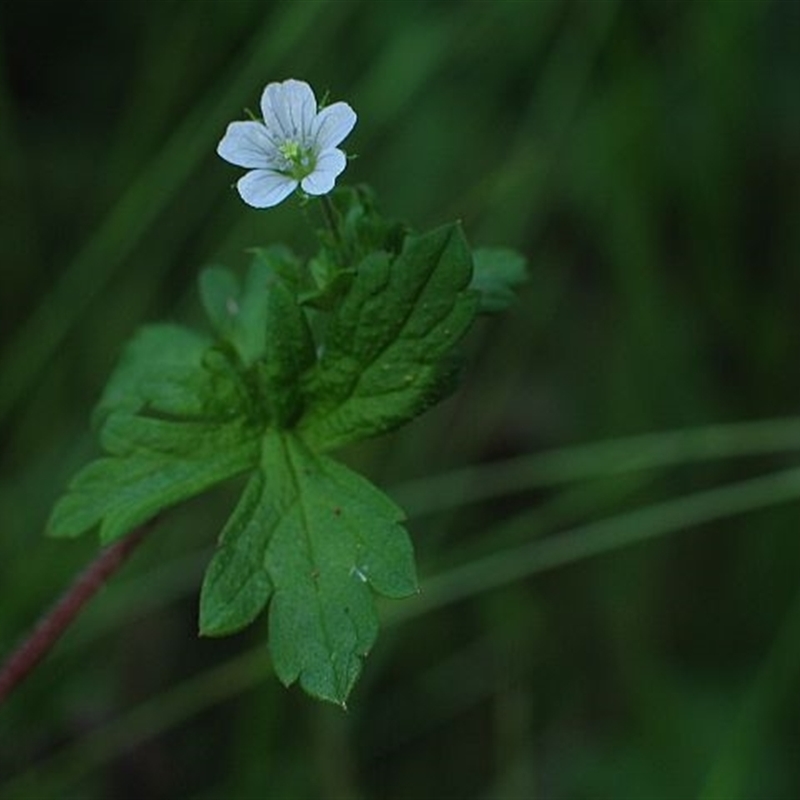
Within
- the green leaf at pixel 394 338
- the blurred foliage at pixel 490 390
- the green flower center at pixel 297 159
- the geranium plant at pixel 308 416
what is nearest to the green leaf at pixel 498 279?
the geranium plant at pixel 308 416

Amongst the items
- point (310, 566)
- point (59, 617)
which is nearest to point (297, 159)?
point (310, 566)

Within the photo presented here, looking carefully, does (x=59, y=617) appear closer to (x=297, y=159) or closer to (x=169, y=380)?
(x=169, y=380)

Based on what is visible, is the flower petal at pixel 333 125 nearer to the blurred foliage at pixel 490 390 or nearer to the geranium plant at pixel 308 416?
the geranium plant at pixel 308 416

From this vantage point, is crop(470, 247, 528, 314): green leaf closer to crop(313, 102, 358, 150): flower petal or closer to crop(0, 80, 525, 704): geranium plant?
crop(0, 80, 525, 704): geranium plant

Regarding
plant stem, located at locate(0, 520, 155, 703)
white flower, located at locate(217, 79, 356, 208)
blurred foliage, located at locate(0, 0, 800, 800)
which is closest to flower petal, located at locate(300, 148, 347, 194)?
white flower, located at locate(217, 79, 356, 208)

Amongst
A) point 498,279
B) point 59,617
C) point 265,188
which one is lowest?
point 59,617

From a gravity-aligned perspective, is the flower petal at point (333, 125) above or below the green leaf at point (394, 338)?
above
